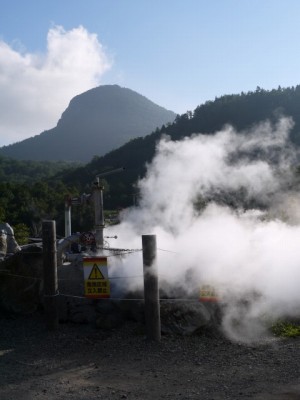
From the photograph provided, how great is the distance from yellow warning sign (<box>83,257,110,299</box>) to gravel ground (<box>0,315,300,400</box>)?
0.76 metres

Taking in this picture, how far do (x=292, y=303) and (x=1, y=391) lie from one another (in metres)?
5.58

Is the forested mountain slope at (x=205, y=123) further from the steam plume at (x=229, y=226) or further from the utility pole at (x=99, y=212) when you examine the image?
the utility pole at (x=99, y=212)

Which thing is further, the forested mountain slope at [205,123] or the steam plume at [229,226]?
the forested mountain slope at [205,123]

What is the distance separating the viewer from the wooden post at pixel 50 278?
9.12m

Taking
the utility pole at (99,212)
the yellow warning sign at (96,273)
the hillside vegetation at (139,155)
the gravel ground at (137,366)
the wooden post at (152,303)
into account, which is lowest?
the gravel ground at (137,366)

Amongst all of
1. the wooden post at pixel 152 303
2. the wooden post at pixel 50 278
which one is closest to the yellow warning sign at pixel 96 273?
the wooden post at pixel 50 278

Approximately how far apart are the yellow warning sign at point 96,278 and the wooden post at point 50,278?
2.45ft

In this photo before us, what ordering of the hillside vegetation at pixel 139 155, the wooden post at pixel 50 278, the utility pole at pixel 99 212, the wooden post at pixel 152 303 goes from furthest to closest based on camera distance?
the hillside vegetation at pixel 139 155, the utility pole at pixel 99 212, the wooden post at pixel 50 278, the wooden post at pixel 152 303

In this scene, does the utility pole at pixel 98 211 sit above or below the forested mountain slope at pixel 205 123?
below

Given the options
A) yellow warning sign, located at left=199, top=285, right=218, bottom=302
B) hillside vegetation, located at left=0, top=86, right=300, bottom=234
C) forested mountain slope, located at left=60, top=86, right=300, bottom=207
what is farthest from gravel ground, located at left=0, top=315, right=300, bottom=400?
hillside vegetation, located at left=0, top=86, right=300, bottom=234

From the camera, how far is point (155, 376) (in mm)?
6754

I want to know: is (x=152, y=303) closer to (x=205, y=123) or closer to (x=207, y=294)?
(x=207, y=294)

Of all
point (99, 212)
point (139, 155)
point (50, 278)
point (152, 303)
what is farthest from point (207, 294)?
point (139, 155)

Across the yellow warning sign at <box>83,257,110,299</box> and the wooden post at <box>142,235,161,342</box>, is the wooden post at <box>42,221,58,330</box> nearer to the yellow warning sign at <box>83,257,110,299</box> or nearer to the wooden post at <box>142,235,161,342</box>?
the yellow warning sign at <box>83,257,110,299</box>
